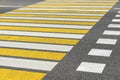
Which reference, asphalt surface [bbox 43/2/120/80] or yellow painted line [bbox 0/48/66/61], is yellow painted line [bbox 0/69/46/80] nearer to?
asphalt surface [bbox 43/2/120/80]

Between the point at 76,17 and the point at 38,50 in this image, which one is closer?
the point at 38,50

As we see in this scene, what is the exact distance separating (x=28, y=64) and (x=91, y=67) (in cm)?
126

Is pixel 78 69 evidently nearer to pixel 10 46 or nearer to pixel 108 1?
pixel 10 46

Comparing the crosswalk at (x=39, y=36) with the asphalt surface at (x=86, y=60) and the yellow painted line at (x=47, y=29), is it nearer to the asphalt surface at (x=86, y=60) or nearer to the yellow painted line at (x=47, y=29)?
the yellow painted line at (x=47, y=29)

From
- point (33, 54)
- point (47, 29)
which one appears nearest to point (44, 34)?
point (47, 29)

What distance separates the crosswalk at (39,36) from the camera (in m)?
6.59

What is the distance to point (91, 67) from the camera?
21.1ft

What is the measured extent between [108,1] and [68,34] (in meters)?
8.24

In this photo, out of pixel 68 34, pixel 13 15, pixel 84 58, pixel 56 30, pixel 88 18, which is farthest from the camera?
pixel 13 15

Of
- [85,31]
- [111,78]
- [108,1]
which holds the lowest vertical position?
[108,1]

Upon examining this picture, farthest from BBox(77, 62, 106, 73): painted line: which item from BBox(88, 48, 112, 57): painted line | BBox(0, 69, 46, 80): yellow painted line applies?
BBox(0, 69, 46, 80): yellow painted line

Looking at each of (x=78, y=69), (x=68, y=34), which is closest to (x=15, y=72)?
(x=78, y=69)

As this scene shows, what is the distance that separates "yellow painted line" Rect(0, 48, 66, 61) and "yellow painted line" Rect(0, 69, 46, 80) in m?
0.99

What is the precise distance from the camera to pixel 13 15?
13695 mm
